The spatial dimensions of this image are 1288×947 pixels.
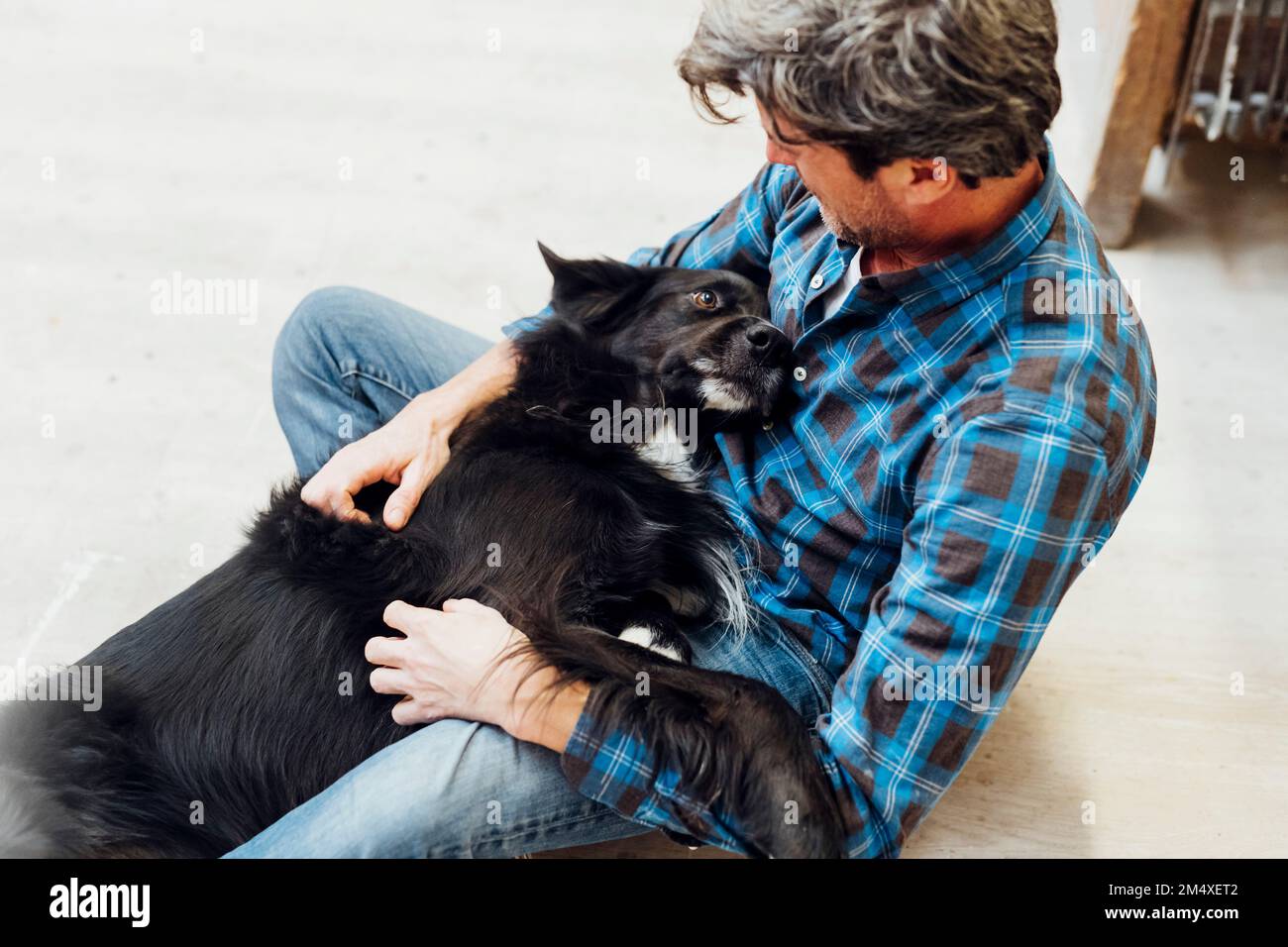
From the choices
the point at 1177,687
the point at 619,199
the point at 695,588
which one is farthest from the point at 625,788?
the point at 619,199


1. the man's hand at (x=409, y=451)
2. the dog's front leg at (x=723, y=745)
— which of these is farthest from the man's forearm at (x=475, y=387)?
the dog's front leg at (x=723, y=745)

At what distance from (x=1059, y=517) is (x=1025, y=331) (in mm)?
242

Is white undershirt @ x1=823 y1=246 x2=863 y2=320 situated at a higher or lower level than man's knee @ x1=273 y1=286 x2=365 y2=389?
higher

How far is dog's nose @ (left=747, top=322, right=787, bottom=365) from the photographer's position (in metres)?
1.83

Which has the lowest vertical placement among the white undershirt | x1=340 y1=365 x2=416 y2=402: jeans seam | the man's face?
x1=340 y1=365 x2=416 y2=402: jeans seam

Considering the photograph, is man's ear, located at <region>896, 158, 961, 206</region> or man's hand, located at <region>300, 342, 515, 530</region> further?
man's hand, located at <region>300, 342, 515, 530</region>

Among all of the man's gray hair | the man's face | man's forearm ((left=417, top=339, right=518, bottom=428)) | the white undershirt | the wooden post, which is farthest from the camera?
the wooden post

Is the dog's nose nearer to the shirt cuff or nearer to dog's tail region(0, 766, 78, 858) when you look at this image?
the shirt cuff

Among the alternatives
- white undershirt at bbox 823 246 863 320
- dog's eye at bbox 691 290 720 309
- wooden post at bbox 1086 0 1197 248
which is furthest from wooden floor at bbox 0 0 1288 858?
white undershirt at bbox 823 246 863 320

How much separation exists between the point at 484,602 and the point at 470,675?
14 centimetres

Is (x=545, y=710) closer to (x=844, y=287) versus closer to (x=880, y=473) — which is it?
(x=880, y=473)

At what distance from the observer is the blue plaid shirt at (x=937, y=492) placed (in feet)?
4.43

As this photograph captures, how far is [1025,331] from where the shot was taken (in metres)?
1.42

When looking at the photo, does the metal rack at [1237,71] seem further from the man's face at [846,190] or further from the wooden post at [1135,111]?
the man's face at [846,190]
